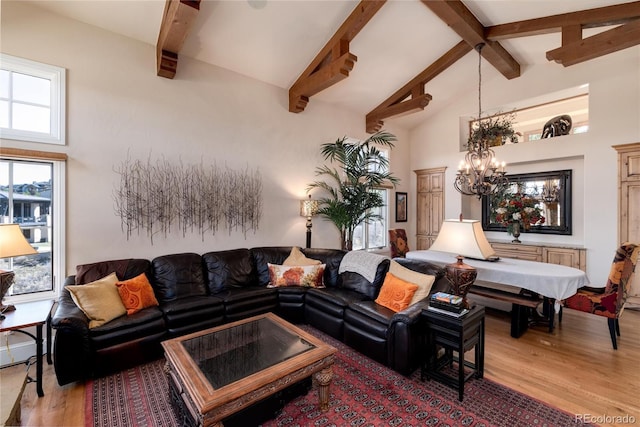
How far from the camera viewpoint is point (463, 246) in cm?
237

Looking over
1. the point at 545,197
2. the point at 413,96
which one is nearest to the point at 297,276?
the point at 413,96

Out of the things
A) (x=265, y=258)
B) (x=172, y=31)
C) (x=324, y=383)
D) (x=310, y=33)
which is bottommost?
(x=324, y=383)

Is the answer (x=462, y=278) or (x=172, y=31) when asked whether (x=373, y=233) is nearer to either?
(x=462, y=278)

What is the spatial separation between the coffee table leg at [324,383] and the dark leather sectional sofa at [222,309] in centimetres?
75

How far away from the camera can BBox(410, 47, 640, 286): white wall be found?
13.7 ft

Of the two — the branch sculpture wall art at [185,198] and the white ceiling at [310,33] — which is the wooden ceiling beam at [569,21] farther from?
the branch sculpture wall art at [185,198]

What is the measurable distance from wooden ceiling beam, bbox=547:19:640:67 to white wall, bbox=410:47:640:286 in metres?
1.31

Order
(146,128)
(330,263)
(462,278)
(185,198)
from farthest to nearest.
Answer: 1. (330,263)
2. (185,198)
3. (146,128)
4. (462,278)

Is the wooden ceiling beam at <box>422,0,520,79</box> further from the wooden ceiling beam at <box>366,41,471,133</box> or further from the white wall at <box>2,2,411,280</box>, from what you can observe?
the white wall at <box>2,2,411,280</box>

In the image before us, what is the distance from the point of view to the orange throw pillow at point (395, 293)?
2.85 metres

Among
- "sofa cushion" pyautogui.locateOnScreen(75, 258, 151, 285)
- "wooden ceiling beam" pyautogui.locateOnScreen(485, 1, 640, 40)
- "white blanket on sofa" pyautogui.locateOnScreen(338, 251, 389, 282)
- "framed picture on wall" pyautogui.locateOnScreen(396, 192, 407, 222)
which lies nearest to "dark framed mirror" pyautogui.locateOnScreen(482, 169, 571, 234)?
"framed picture on wall" pyautogui.locateOnScreen(396, 192, 407, 222)

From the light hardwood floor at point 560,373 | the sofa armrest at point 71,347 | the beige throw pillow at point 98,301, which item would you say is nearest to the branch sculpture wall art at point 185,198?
the beige throw pillow at point 98,301

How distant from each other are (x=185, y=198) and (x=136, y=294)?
1.38m

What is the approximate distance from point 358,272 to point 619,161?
4269 millimetres
